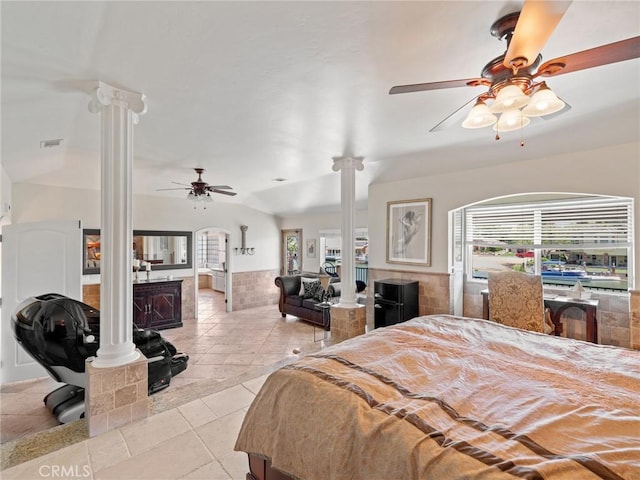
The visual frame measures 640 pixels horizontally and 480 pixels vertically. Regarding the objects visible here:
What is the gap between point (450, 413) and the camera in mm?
1136

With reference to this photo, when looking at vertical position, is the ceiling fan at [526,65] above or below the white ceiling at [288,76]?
below

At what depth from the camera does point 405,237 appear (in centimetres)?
448

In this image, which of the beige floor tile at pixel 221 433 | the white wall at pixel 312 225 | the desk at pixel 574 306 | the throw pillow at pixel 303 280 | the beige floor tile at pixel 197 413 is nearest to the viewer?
the beige floor tile at pixel 221 433

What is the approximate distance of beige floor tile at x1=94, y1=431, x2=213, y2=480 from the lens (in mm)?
1751

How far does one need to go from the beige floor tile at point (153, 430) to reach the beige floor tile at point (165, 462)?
7 centimetres

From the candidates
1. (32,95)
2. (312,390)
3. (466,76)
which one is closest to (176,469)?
(312,390)

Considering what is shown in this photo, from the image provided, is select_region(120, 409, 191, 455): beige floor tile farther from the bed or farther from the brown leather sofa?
the brown leather sofa

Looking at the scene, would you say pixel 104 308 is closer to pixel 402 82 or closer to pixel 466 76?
pixel 402 82

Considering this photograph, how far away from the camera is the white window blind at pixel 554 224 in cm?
325

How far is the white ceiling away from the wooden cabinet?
2660 mm

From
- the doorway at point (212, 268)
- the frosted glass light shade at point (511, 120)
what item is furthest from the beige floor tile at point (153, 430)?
the doorway at point (212, 268)

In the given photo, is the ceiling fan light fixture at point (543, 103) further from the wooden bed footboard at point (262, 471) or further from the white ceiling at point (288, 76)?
the wooden bed footboard at point (262, 471)

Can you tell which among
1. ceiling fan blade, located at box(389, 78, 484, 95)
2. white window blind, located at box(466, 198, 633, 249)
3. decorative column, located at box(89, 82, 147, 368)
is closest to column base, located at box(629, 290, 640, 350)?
white window blind, located at box(466, 198, 633, 249)

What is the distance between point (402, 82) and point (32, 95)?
102 inches
